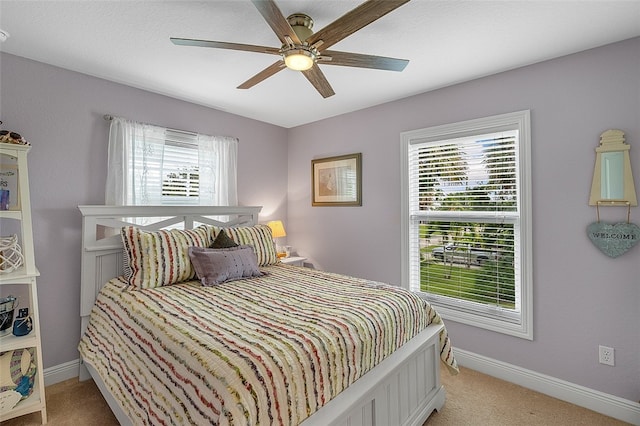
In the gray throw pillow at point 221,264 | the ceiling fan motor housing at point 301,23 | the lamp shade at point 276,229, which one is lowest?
the gray throw pillow at point 221,264

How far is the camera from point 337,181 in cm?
363

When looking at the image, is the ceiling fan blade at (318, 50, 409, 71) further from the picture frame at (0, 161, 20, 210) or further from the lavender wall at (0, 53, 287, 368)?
the picture frame at (0, 161, 20, 210)

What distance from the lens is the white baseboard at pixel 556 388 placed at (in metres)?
1.94

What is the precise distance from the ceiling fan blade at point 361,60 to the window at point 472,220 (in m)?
1.24

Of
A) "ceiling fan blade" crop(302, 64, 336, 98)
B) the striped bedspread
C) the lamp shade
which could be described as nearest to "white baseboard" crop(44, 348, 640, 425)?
the striped bedspread

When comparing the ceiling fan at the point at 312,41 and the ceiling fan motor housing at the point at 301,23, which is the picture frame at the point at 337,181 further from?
the ceiling fan motor housing at the point at 301,23

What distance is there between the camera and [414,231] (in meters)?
3.02

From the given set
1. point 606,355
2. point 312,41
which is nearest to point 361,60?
point 312,41

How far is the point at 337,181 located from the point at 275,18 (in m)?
2.37

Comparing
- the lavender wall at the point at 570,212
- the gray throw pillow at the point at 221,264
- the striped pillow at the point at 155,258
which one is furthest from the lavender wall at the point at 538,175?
the gray throw pillow at the point at 221,264

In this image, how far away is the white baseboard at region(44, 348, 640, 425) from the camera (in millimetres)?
1952

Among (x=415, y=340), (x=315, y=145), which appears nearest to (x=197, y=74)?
(x=315, y=145)

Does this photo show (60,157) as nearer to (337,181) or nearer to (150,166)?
(150,166)

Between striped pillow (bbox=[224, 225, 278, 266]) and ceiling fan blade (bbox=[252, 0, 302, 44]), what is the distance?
69.8 inches
